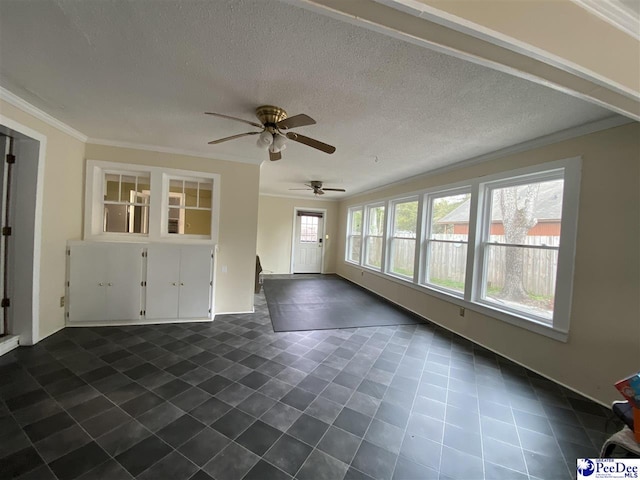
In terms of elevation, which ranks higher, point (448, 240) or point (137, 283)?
point (448, 240)

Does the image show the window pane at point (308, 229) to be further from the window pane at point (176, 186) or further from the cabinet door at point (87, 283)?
the cabinet door at point (87, 283)


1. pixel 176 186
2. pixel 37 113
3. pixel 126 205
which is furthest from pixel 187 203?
pixel 37 113

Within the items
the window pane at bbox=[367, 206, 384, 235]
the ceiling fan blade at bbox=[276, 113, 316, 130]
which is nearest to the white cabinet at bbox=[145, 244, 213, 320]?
the ceiling fan blade at bbox=[276, 113, 316, 130]

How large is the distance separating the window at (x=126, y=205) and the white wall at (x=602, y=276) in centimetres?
505

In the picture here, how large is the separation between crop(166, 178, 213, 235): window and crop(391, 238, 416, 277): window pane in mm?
3635

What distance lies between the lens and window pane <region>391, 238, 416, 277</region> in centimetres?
464

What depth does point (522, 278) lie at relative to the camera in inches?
110

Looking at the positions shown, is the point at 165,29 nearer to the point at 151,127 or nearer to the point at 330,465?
the point at 151,127

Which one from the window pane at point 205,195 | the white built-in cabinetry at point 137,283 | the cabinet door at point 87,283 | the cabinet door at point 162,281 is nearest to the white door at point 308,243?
the window pane at point 205,195

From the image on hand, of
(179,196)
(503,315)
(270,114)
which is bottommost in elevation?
(503,315)

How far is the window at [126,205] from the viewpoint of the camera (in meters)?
3.51

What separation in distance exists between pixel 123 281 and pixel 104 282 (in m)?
0.21

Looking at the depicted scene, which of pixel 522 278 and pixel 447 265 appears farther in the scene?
pixel 447 265

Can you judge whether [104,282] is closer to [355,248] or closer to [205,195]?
[205,195]
